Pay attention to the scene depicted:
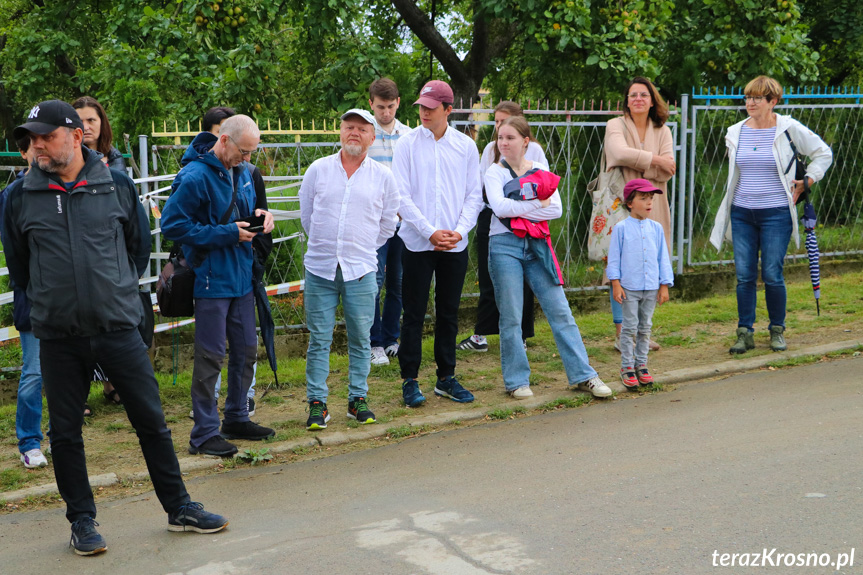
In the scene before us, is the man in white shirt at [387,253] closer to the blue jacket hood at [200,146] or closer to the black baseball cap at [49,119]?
the blue jacket hood at [200,146]

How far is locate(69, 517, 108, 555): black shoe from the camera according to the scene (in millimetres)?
4188

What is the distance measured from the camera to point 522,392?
6.58 meters

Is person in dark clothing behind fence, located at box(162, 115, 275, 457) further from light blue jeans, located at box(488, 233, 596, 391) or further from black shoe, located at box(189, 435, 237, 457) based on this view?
light blue jeans, located at box(488, 233, 596, 391)

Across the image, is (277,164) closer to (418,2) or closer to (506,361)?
(506,361)

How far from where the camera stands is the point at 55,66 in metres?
16.4

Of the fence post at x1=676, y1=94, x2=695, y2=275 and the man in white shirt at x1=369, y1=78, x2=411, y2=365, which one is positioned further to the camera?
the fence post at x1=676, y1=94, x2=695, y2=275

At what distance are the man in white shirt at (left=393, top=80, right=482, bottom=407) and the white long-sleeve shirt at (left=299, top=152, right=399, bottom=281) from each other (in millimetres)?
393

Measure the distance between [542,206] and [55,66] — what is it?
12625mm

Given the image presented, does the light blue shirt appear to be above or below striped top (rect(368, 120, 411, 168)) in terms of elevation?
below

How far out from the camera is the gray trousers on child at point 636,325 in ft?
22.0

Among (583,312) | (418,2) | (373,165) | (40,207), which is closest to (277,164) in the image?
(373,165)

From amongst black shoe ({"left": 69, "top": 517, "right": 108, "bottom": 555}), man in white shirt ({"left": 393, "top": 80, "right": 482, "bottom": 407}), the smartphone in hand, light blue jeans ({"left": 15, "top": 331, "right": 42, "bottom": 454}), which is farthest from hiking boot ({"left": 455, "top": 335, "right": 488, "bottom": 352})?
black shoe ({"left": 69, "top": 517, "right": 108, "bottom": 555})

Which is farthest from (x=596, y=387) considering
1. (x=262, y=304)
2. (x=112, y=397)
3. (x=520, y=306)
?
(x=112, y=397)

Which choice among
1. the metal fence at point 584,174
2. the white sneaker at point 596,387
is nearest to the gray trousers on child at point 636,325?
the white sneaker at point 596,387
